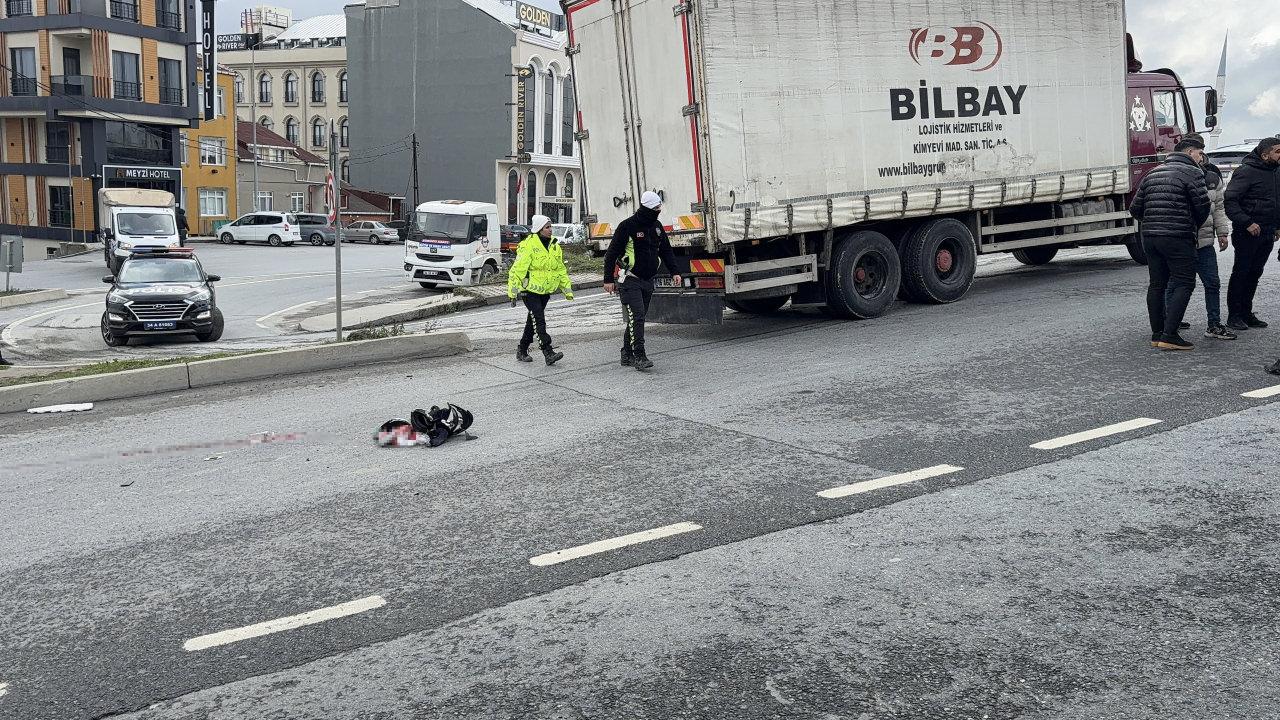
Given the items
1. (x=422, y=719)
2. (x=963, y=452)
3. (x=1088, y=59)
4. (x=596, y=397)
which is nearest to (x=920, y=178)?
(x=1088, y=59)

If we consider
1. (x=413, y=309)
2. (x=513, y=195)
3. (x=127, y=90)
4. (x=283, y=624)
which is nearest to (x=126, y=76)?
(x=127, y=90)

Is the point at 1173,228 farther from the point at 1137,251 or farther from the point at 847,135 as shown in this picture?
the point at 1137,251

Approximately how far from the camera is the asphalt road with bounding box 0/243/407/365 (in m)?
18.5

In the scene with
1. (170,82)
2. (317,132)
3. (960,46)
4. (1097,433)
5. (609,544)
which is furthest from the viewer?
(317,132)

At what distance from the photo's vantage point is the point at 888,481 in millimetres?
6480

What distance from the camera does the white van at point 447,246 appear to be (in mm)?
26984

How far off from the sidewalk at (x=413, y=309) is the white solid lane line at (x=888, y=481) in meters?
13.6

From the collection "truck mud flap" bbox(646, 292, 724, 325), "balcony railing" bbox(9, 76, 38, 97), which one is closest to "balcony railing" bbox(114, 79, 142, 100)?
"balcony railing" bbox(9, 76, 38, 97)

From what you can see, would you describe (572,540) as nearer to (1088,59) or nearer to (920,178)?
(920,178)

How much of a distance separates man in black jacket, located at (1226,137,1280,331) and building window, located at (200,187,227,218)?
191ft

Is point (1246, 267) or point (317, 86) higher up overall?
point (317, 86)

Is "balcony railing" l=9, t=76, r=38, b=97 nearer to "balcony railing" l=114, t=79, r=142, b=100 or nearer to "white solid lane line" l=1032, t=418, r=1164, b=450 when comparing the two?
"balcony railing" l=114, t=79, r=142, b=100

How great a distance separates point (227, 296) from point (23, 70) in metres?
30.2

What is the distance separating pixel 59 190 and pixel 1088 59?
48.8m
